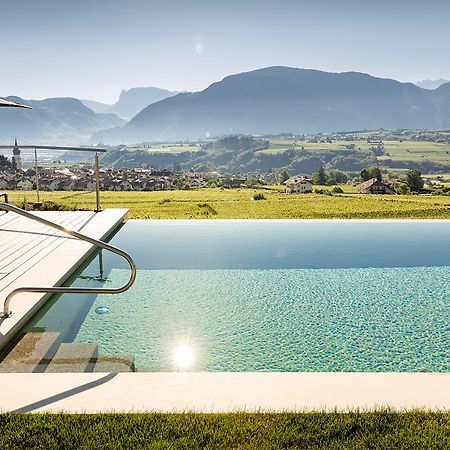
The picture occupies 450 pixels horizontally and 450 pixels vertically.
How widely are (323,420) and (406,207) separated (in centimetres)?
1019

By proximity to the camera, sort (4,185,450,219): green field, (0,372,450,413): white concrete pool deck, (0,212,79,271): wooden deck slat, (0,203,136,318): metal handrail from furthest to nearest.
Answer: (4,185,450,219): green field → (0,212,79,271): wooden deck slat → (0,203,136,318): metal handrail → (0,372,450,413): white concrete pool deck

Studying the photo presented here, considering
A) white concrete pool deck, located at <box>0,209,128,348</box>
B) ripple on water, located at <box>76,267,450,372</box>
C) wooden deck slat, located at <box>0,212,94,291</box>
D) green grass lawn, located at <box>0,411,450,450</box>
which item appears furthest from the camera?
wooden deck slat, located at <box>0,212,94,291</box>

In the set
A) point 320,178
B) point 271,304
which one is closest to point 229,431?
point 271,304

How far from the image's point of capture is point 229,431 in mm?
1991

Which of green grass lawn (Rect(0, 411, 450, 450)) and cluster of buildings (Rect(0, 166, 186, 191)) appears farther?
cluster of buildings (Rect(0, 166, 186, 191))

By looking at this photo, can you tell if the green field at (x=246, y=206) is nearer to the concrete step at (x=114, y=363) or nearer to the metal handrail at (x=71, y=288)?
the metal handrail at (x=71, y=288)

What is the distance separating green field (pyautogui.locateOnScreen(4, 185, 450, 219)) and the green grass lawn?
297 inches

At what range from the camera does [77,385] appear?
2.40m

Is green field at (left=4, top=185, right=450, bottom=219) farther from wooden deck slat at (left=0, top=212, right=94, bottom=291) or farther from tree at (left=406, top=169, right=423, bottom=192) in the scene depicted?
tree at (left=406, top=169, right=423, bottom=192)

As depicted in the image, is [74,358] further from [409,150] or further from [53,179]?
[409,150]

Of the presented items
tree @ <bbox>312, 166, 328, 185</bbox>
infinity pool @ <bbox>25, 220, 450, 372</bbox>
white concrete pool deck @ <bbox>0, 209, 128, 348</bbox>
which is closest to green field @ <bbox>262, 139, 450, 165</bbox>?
tree @ <bbox>312, 166, 328, 185</bbox>

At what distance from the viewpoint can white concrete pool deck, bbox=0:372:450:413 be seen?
2.20 m

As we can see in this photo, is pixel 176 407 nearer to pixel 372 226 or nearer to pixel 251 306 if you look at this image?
pixel 251 306

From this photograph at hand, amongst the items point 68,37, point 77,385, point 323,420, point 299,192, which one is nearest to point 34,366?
point 77,385
